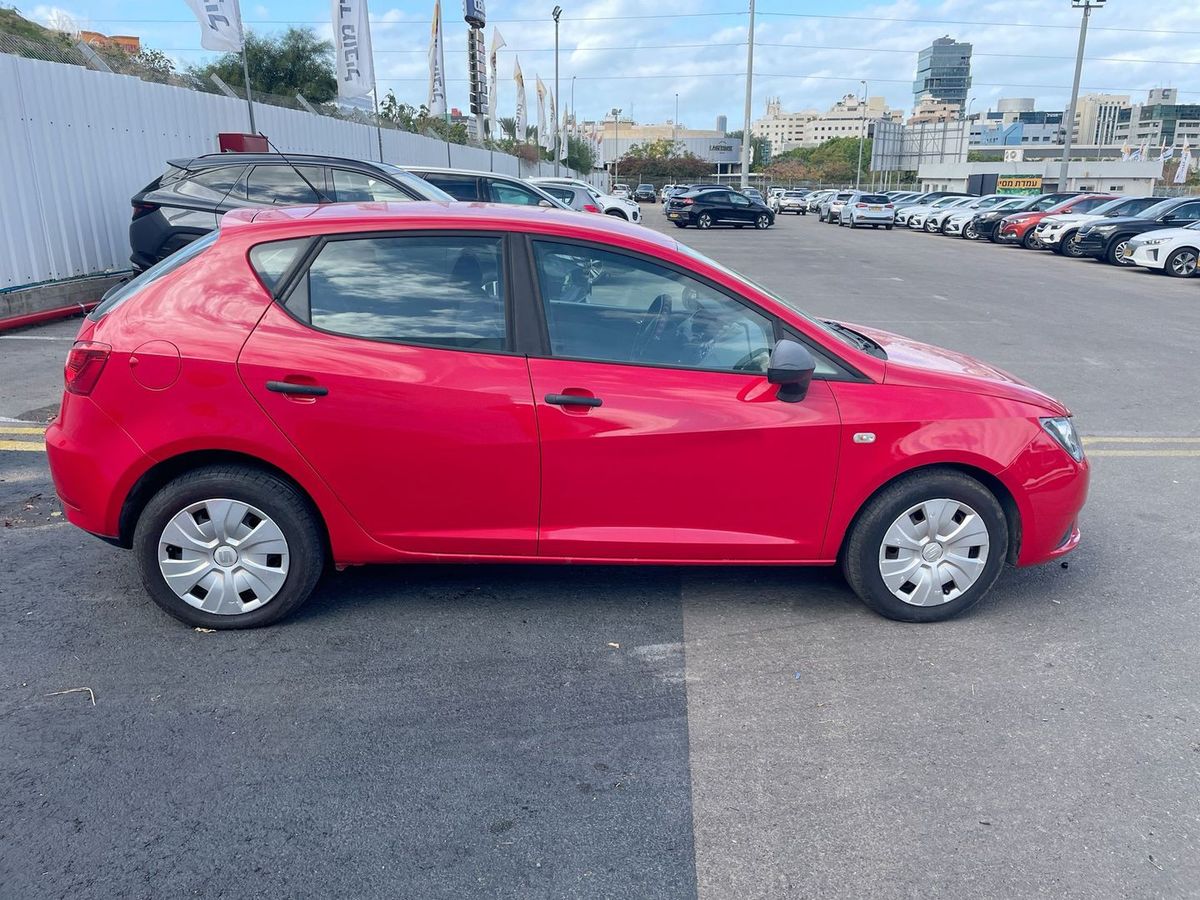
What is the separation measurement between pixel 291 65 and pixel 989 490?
40757mm

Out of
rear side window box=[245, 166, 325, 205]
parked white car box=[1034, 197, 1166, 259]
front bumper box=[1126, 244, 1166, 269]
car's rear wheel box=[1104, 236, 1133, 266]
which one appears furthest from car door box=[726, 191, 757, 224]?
rear side window box=[245, 166, 325, 205]

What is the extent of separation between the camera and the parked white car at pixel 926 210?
3769 centimetres

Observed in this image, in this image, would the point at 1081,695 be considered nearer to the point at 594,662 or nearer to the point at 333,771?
the point at 594,662

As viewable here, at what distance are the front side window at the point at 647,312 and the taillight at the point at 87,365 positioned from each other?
5.73 ft

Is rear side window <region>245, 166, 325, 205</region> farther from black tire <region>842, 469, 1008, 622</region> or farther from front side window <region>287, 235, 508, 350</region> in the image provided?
black tire <region>842, 469, 1008, 622</region>

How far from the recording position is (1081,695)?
3.55m

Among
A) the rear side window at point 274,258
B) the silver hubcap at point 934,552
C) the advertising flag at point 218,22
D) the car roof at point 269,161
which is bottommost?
the silver hubcap at point 934,552

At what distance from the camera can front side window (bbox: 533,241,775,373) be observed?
3871 millimetres

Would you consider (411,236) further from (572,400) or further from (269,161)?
(269,161)

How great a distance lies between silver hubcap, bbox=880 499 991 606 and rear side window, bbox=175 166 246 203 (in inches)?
351

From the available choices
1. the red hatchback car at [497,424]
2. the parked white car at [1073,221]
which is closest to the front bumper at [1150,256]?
the parked white car at [1073,221]

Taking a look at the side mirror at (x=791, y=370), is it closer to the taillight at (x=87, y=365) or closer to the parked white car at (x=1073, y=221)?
the taillight at (x=87, y=365)

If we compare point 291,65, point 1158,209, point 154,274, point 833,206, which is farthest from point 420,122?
point 154,274

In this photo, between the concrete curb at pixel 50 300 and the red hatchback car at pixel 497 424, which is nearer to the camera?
the red hatchback car at pixel 497 424
